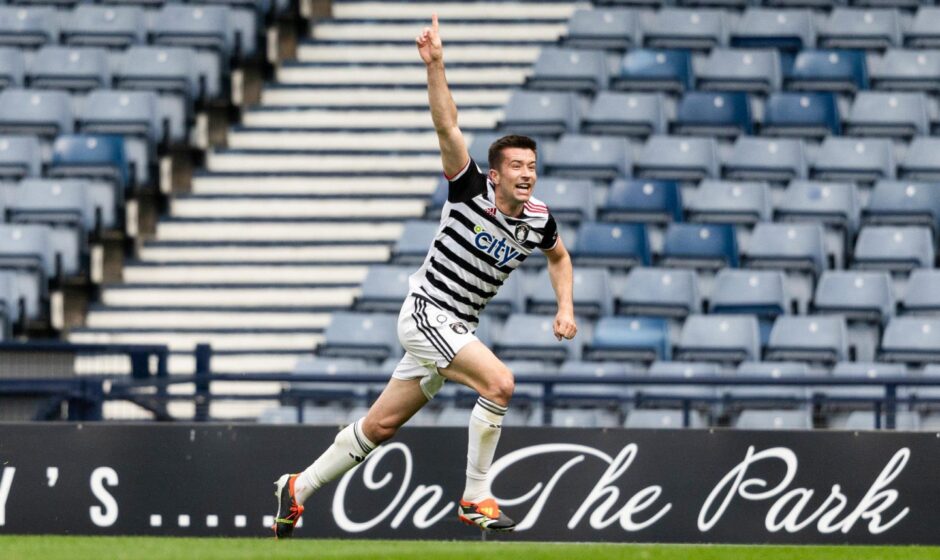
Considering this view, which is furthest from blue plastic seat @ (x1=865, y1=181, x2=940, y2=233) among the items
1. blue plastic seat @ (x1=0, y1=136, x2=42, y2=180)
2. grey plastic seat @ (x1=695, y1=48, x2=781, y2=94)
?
blue plastic seat @ (x1=0, y1=136, x2=42, y2=180)

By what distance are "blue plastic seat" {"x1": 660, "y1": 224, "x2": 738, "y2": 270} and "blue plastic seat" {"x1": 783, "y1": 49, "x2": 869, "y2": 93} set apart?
2.38 metres

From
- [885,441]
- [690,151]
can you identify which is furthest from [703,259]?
[885,441]

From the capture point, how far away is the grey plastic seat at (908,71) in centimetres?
1484

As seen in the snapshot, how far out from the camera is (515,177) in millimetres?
7590

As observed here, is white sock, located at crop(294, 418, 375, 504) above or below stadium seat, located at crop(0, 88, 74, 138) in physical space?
below

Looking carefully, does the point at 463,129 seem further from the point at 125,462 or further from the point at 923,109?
the point at 125,462

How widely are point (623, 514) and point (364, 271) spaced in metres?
5.54

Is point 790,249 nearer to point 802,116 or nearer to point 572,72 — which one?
point 802,116

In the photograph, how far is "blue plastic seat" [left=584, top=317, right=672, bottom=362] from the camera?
12.3 metres

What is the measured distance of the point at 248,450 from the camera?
10.2 m

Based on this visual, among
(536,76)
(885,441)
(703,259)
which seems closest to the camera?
(885,441)

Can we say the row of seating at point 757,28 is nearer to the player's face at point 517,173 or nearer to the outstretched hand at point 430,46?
the player's face at point 517,173

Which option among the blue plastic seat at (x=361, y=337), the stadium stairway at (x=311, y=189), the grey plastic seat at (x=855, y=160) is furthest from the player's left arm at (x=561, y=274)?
the grey plastic seat at (x=855, y=160)

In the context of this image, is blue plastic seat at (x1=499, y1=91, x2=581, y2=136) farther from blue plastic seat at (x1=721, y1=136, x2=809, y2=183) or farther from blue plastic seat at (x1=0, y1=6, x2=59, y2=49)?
blue plastic seat at (x1=0, y1=6, x2=59, y2=49)
